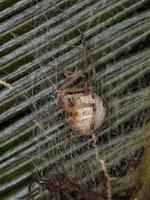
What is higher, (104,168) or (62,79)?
(62,79)

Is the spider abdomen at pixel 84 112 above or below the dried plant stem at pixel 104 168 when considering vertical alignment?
above

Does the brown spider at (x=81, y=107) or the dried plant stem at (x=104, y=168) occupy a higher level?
the brown spider at (x=81, y=107)

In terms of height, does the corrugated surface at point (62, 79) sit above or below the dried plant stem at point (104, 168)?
above

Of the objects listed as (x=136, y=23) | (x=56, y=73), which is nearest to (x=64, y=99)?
(x=56, y=73)

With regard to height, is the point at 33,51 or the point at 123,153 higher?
the point at 33,51

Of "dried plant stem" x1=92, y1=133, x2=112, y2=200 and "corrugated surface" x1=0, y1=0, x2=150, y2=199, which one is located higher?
"corrugated surface" x1=0, y1=0, x2=150, y2=199

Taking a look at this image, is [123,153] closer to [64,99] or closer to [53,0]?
[64,99]
